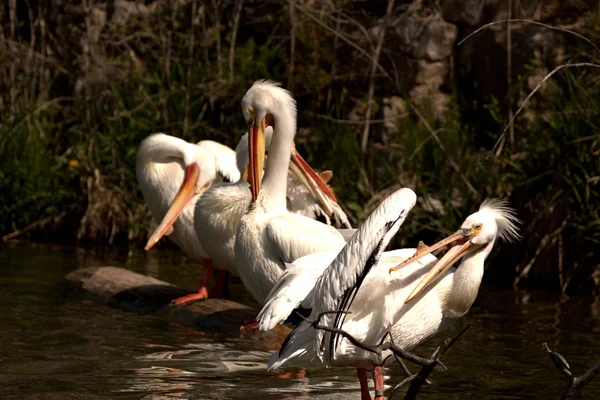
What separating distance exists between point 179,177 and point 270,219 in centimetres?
202

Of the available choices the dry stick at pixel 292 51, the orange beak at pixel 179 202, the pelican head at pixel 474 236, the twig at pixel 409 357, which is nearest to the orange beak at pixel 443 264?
the pelican head at pixel 474 236

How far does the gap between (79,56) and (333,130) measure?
3.33 meters

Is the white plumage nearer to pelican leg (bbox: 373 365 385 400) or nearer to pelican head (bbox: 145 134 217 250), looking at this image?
pelican head (bbox: 145 134 217 250)

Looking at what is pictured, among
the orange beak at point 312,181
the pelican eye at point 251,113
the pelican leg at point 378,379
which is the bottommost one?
the pelican leg at point 378,379

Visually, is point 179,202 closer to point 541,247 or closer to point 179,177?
point 179,177

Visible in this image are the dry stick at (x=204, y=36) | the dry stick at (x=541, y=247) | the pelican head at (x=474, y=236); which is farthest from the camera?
the dry stick at (x=204, y=36)

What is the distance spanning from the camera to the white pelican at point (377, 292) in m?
3.99

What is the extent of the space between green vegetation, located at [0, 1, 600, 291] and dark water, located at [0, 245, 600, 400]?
0.91m

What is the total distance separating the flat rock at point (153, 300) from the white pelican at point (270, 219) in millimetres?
543

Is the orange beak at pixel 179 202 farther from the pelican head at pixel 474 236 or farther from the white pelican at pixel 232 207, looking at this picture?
the pelican head at pixel 474 236

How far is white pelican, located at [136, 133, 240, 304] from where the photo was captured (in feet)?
23.7

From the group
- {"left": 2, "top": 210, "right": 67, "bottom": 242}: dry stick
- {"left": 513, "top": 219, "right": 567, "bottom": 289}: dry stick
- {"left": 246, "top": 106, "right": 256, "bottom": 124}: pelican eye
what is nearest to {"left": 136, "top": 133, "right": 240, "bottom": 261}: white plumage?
{"left": 246, "top": 106, "right": 256, "bottom": 124}: pelican eye

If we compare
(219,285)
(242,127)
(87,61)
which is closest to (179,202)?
(219,285)

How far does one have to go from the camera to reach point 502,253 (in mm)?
8641
